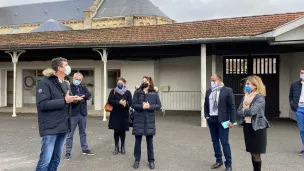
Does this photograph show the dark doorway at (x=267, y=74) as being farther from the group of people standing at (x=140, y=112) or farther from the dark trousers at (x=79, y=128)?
the dark trousers at (x=79, y=128)

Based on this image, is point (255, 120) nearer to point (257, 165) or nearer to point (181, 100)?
point (257, 165)

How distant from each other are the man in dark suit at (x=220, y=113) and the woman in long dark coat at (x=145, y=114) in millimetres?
962

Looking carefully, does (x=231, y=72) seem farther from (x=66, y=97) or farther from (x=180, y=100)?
(x=66, y=97)

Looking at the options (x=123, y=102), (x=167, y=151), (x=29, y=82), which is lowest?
(x=167, y=151)

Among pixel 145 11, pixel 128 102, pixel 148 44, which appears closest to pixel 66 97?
pixel 128 102

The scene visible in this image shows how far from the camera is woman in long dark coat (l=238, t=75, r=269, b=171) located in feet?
14.4

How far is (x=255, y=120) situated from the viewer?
4.40 meters

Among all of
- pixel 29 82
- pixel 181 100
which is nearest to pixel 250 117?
pixel 181 100

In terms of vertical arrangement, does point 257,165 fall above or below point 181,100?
below

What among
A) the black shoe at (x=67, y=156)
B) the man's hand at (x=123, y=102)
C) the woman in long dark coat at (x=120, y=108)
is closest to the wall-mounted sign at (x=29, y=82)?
the black shoe at (x=67, y=156)

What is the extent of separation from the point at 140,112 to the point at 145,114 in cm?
10

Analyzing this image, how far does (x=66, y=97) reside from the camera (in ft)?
A: 13.0

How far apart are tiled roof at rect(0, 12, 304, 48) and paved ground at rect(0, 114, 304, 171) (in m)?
3.45

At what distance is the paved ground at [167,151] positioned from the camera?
18.8 ft
